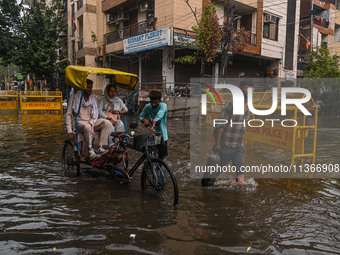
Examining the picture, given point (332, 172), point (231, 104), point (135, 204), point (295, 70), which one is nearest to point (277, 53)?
point (295, 70)

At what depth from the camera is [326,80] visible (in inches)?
760

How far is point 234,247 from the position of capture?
3.21 metres

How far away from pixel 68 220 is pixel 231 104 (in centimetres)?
312

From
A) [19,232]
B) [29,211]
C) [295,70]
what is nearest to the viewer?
[19,232]

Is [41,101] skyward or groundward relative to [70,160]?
skyward

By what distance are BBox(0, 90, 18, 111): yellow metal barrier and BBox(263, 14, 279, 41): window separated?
19.2 metres

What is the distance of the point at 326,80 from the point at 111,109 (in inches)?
693

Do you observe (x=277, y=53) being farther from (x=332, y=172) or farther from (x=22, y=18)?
(x=22, y=18)

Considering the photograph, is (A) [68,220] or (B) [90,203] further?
(B) [90,203]

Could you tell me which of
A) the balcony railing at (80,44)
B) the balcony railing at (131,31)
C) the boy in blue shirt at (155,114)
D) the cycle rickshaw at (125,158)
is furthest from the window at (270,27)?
the boy in blue shirt at (155,114)

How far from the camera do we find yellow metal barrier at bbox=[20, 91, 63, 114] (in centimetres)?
1869

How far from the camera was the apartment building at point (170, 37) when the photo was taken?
61.6 ft

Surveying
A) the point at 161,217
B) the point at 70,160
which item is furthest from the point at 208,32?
the point at 161,217

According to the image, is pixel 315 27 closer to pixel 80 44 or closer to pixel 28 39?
pixel 80 44
